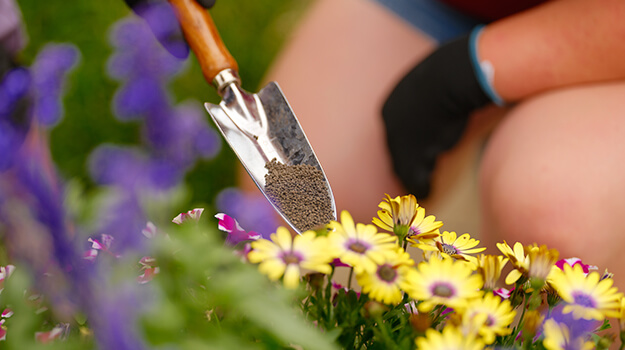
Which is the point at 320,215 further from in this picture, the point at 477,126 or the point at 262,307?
the point at 477,126

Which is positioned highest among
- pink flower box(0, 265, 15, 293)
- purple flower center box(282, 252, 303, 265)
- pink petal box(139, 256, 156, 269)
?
purple flower center box(282, 252, 303, 265)

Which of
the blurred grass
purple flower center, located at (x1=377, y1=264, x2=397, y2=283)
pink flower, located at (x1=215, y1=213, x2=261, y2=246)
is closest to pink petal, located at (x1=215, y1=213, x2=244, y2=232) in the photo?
pink flower, located at (x1=215, y1=213, x2=261, y2=246)

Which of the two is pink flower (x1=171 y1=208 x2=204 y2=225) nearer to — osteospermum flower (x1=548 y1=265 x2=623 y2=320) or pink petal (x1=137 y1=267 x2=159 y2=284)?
pink petal (x1=137 y1=267 x2=159 y2=284)

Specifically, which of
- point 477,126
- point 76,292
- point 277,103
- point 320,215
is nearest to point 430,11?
point 477,126

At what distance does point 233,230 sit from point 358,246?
100mm

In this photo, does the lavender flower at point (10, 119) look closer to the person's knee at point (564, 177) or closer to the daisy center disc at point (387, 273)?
the daisy center disc at point (387, 273)

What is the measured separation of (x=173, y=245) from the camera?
275mm

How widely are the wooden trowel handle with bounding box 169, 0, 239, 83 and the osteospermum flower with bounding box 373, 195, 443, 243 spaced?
25cm

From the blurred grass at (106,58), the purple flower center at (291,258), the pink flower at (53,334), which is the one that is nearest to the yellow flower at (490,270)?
the purple flower center at (291,258)

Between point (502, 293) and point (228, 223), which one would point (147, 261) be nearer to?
point (228, 223)

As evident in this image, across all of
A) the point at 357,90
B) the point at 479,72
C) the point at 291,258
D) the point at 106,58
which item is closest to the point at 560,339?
the point at 291,258

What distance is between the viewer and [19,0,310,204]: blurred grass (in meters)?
1.18

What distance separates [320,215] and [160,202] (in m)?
0.26

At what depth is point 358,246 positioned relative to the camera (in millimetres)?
313
